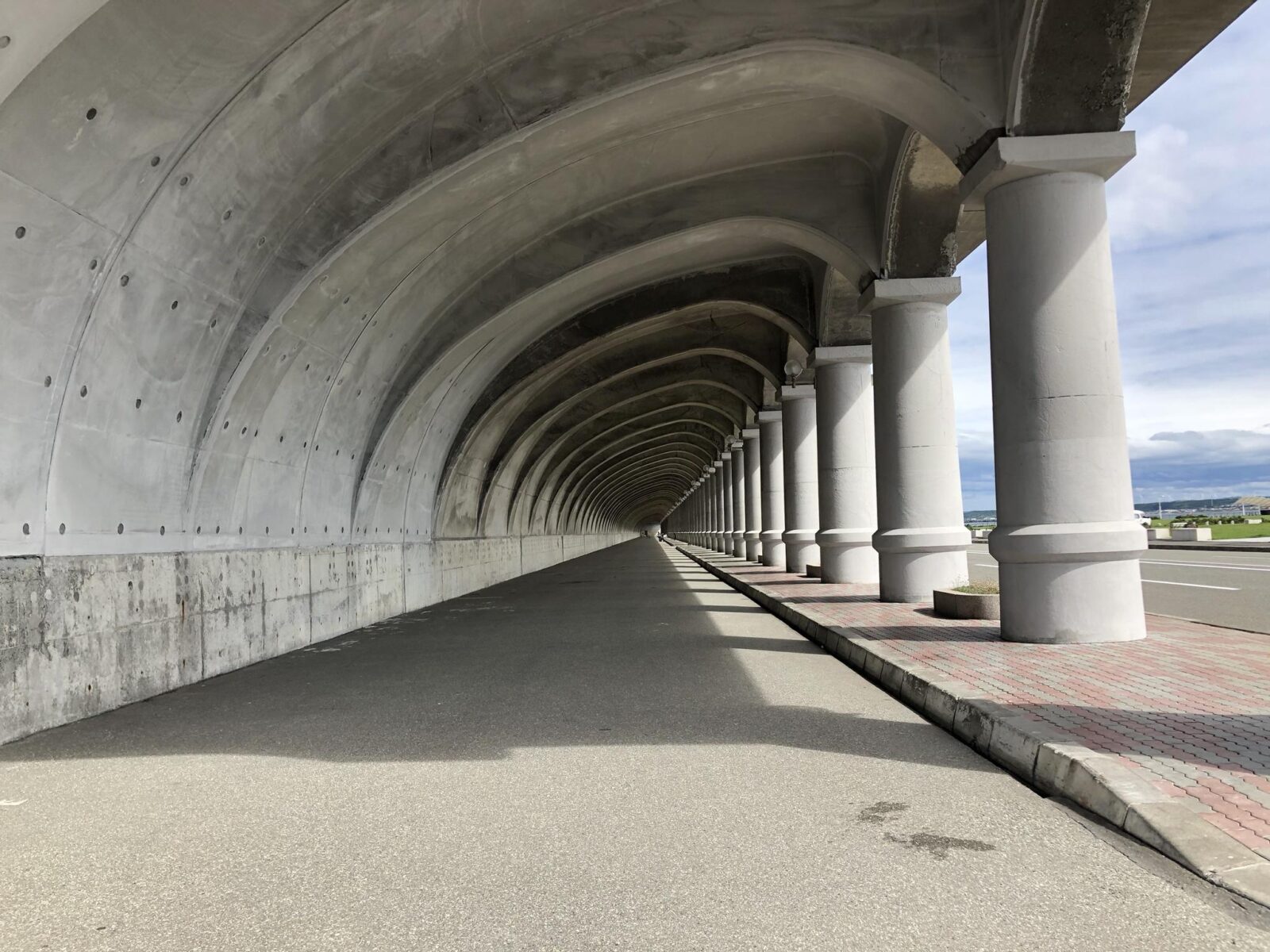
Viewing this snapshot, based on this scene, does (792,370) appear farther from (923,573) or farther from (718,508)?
(718,508)

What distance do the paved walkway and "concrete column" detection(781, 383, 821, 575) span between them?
13.5 meters

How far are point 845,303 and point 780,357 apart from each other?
20.7 feet

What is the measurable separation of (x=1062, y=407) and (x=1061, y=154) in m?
1.98

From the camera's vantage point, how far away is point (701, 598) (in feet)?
54.9

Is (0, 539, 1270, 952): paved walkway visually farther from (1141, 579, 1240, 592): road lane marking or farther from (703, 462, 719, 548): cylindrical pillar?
(703, 462, 719, 548): cylindrical pillar

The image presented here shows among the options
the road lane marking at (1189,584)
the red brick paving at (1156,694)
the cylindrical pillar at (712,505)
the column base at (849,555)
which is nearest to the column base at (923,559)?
the red brick paving at (1156,694)

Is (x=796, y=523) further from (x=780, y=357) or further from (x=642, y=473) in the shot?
(x=642, y=473)

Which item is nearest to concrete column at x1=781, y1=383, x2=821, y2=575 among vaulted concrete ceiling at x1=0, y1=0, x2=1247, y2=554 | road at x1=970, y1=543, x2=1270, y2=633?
road at x1=970, y1=543, x2=1270, y2=633

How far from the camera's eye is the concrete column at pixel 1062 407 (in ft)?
25.2

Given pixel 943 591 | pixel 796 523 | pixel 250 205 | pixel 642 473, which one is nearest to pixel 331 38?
pixel 250 205

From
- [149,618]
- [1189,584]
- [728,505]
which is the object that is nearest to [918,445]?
[1189,584]

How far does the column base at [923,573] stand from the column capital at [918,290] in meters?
2.98

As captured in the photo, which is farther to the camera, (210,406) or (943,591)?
(943,591)

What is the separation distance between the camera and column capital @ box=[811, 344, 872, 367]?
16.5m
